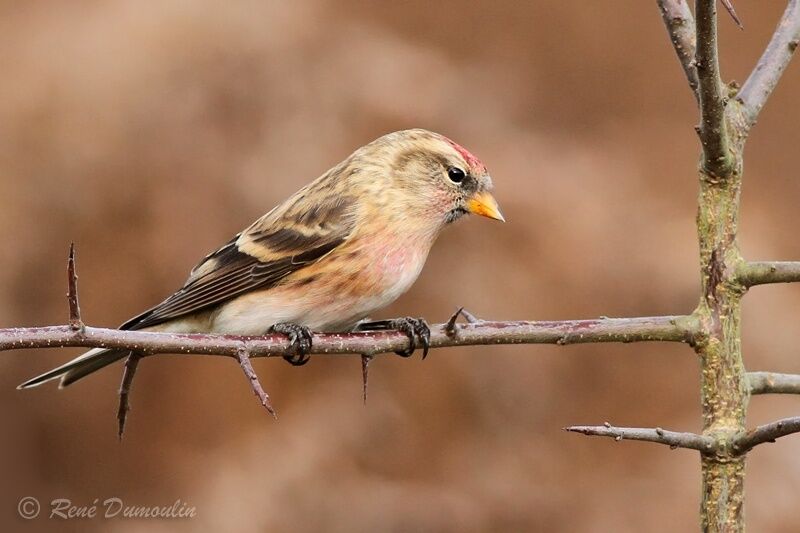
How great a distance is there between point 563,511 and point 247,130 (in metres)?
3.49

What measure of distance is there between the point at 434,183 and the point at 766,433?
2.58 meters

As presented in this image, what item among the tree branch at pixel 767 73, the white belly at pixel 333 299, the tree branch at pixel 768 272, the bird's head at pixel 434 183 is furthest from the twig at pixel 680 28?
the white belly at pixel 333 299

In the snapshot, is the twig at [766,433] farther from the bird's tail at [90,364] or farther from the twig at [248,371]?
the bird's tail at [90,364]

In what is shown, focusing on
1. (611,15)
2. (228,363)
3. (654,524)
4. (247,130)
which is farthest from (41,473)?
(611,15)

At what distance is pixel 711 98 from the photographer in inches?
109

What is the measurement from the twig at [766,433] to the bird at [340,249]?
1787 mm

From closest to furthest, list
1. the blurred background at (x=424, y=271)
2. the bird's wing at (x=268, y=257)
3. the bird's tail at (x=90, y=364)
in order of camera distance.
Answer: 1. the bird's tail at (x=90, y=364)
2. the bird's wing at (x=268, y=257)
3. the blurred background at (x=424, y=271)

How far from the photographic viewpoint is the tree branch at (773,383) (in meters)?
3.00

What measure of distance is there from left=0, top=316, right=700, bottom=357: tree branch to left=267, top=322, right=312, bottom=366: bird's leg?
7 centimetres

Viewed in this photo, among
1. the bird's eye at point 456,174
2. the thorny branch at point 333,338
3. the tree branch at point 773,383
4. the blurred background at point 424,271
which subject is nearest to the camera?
the thorny branch at point 333,338

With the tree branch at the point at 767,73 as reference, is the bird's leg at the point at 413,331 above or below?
below

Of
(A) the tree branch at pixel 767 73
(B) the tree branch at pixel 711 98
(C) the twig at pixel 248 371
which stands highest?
(A) the tree branch at pixel 767 73

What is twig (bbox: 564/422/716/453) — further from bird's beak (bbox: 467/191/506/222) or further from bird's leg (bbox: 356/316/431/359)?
bird's beak (bbox: 467/191/506/222)

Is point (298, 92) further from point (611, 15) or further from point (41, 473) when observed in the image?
point (41, 473)
